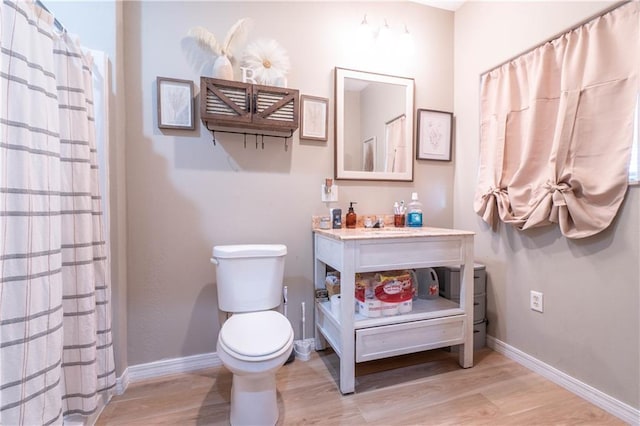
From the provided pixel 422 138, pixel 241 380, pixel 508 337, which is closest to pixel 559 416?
pixel 508 337

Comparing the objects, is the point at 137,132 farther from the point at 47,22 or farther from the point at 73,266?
the point at 73,266

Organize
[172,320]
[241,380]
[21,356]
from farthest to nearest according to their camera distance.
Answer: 1. [172,320]
2. [241,380]
3. [21,356]

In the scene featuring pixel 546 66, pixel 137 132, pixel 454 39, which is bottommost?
pixel 137 132

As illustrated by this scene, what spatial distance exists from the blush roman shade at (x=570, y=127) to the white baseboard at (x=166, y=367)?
2.11 metres

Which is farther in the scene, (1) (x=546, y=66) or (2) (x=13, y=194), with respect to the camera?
(1) (x=546, y=66)

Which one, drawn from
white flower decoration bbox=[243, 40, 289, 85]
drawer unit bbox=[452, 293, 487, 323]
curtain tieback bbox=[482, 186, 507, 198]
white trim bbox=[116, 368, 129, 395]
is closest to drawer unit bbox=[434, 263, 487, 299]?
drawer unit bbox=[452, 293, 487, 323]

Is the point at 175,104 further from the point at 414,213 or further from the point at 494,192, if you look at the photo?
the point at 494,192

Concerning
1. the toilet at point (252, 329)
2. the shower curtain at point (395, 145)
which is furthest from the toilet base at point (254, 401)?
the shower curtain at point (395, 145)

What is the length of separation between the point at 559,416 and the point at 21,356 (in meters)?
2.13

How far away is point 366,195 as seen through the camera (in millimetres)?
2064

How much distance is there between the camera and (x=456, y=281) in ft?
6.27

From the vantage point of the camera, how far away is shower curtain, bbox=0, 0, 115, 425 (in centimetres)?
76

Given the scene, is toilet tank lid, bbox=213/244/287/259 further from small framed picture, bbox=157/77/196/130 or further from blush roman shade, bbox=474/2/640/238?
blush roman shade, bbox=474/2/640/238

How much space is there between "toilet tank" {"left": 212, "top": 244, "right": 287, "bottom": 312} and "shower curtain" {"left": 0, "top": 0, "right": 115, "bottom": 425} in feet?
1.88
